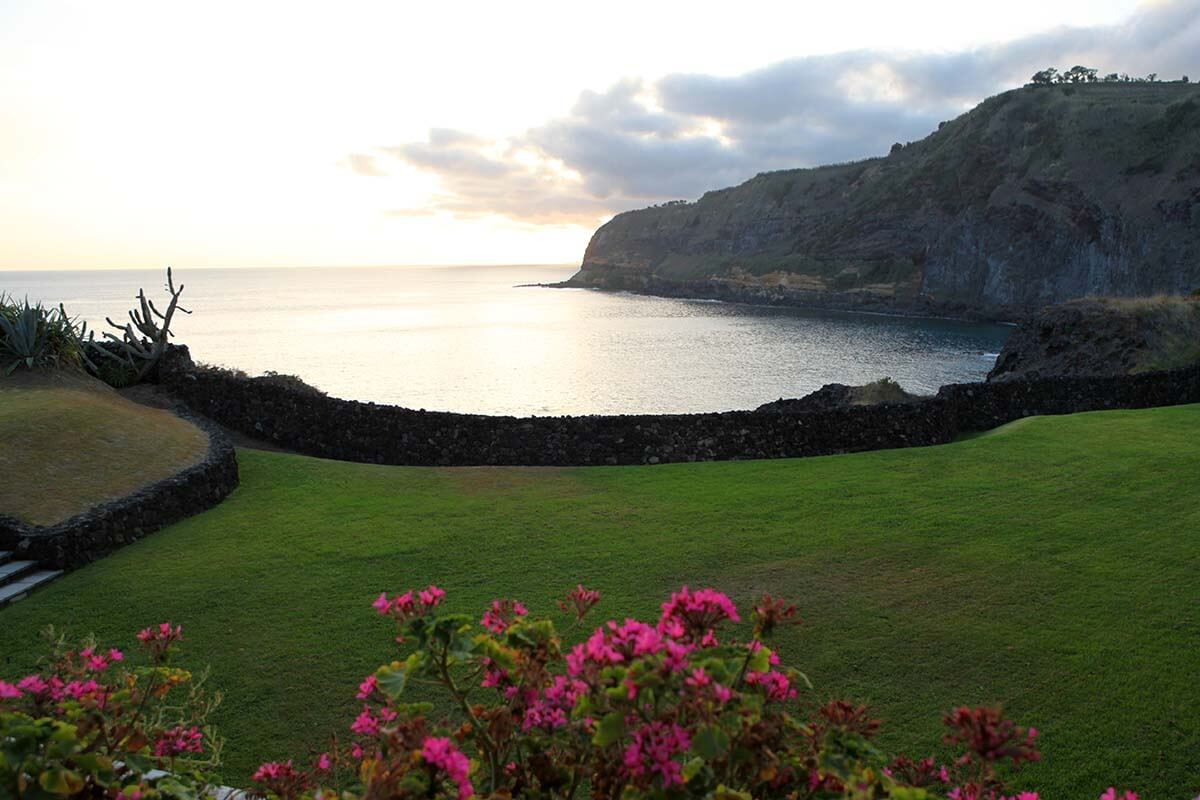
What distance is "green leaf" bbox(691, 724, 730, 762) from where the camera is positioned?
Result: 2.12m

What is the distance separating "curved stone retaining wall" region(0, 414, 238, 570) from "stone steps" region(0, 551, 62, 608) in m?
0.12

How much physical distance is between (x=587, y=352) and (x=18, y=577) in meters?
67.1

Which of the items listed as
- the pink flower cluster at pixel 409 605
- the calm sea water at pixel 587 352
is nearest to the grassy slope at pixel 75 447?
the pink flower cluster at pixel 409 605

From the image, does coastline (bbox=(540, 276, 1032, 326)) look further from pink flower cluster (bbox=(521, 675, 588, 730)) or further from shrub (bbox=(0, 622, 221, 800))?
shrub (bbox=(0, 622, 221, 800))

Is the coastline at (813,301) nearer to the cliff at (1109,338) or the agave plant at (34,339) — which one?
the cliff at (1109,338)

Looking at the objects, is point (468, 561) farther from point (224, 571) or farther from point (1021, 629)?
point (1021, 629)

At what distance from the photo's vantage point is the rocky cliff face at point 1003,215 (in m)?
79.2

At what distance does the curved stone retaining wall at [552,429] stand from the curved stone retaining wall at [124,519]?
3949 mm

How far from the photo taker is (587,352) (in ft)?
251

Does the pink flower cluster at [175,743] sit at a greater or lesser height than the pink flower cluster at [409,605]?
lesser

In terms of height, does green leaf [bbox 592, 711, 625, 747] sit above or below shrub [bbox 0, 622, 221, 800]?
above

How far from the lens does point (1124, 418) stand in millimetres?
17984

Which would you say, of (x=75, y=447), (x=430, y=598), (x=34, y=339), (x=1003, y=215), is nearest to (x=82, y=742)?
(x=430, y=598)

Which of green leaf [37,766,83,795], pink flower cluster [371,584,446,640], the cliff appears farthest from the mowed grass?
the cliff
